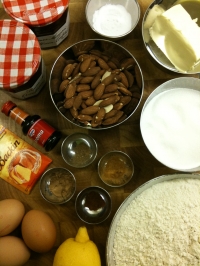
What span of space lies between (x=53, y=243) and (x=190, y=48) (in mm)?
692

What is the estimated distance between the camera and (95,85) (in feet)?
3.25

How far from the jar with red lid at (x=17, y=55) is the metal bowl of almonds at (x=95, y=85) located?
0.35 ft

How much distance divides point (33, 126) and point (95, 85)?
0.22m

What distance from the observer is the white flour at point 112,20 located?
106 cm

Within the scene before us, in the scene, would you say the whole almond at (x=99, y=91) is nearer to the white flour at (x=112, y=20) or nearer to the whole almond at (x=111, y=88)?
the whole almond at (x=111, y=88)

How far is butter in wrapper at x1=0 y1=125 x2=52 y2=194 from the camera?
102cm

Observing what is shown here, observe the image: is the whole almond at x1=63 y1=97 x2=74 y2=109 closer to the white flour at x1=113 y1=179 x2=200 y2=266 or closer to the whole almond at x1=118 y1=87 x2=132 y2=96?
the whole almond at x1=118 y1=87 x2=132 y2=96

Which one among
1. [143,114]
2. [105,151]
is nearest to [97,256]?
[105,151]

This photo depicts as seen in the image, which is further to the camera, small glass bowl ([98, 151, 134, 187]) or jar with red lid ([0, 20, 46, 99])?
small glass bowl ([98, 151, 134, 187])

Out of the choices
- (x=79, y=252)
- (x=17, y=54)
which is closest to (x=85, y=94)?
(x=17, y=54)

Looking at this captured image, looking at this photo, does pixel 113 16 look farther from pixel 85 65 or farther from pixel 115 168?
pixel 115 168

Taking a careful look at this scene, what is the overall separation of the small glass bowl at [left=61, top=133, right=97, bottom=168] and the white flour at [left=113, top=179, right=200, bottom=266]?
0.66 feet

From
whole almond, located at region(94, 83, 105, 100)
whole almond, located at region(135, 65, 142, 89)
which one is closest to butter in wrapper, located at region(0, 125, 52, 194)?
whole almond, located at region(94, 83, 105, 100)

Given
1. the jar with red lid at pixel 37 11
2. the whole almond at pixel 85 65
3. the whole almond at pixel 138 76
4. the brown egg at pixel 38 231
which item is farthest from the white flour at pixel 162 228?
the jar with red lid at pixel 37 11
